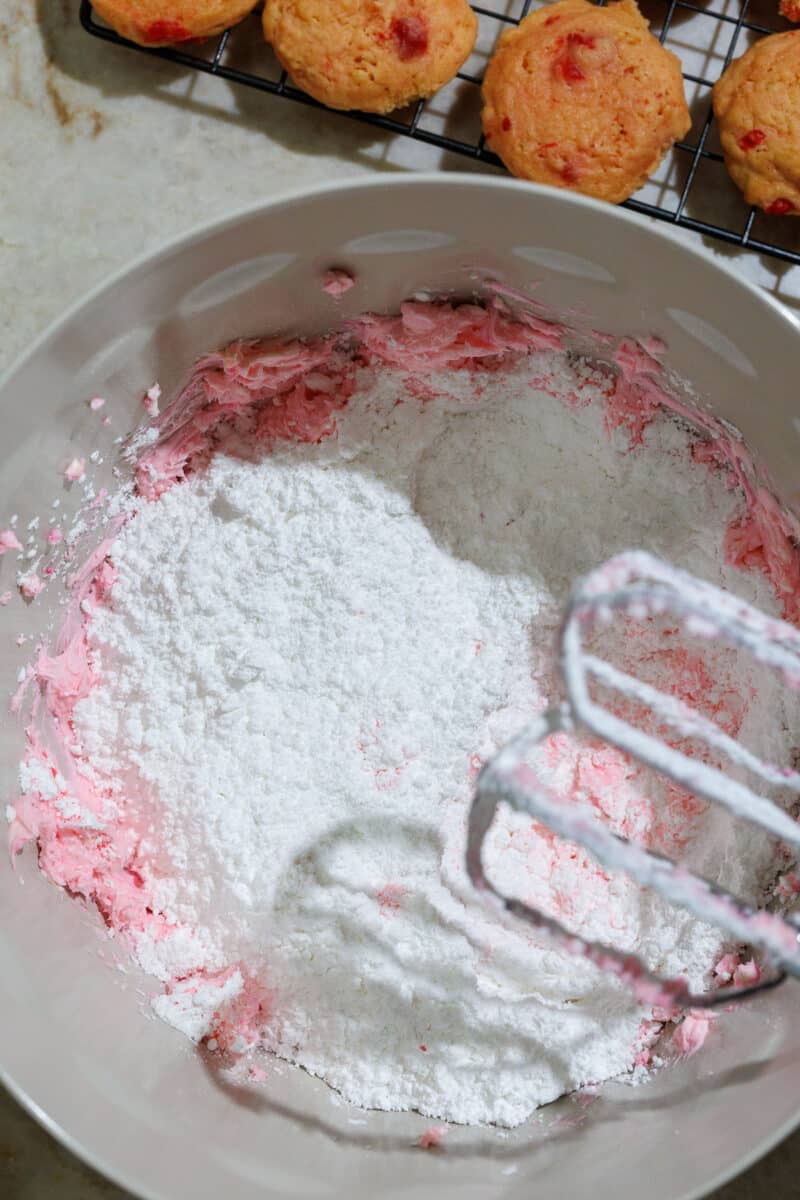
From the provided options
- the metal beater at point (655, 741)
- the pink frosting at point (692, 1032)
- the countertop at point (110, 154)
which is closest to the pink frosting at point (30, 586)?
the countertop at point (110, 154)

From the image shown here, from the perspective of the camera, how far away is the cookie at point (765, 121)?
0.84m

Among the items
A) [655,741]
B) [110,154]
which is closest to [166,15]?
[110,154]

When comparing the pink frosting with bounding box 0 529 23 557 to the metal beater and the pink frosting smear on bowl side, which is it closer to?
the pink frosting smear on bowl side

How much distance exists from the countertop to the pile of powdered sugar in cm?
22

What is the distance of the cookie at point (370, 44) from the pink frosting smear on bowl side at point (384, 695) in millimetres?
198

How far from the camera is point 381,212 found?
708 mm

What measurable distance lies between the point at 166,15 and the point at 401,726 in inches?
23.2

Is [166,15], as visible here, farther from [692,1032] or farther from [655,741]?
[692,1032]

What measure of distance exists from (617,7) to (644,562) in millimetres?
559

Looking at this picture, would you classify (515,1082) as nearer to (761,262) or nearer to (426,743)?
(426,743)

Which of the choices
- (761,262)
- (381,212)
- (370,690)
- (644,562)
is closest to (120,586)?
(370,690)

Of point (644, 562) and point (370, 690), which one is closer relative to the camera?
point (644, 562)

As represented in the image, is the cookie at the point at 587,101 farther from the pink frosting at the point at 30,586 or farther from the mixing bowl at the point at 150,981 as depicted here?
the pink frosting at the point at 30,586

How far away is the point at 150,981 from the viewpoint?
854mm
